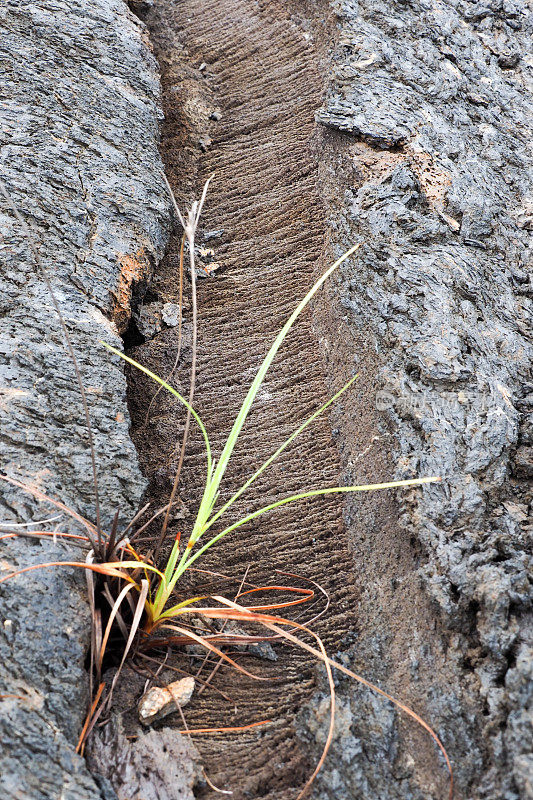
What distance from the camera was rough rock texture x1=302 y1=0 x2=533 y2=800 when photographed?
1001 mm

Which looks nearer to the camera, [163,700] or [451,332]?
[163,700]

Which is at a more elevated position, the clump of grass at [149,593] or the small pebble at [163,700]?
the clump of grass at [149,593]

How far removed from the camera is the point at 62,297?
1.41 metres

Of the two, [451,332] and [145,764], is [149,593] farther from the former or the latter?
[451,332]

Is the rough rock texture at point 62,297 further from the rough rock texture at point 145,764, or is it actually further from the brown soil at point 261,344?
the brown soil at point 261,344

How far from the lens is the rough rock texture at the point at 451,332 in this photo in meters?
1.00

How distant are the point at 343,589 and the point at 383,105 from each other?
142 cm

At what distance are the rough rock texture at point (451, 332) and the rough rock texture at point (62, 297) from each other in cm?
45

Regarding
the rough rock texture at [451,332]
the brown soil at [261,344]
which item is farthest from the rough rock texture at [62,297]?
the rough rock texture at [451,332]

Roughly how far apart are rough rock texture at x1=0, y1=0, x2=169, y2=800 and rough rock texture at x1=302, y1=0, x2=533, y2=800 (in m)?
0.45

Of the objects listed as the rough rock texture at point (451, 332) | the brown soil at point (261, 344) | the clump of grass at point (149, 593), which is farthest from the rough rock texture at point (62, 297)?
the rough rock texture at point (451, 332)

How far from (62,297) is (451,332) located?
36.7 inches

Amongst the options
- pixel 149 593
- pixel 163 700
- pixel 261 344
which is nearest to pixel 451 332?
pixel 261 344

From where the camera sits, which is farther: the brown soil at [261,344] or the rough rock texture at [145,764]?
the brown soil at [261,344]
